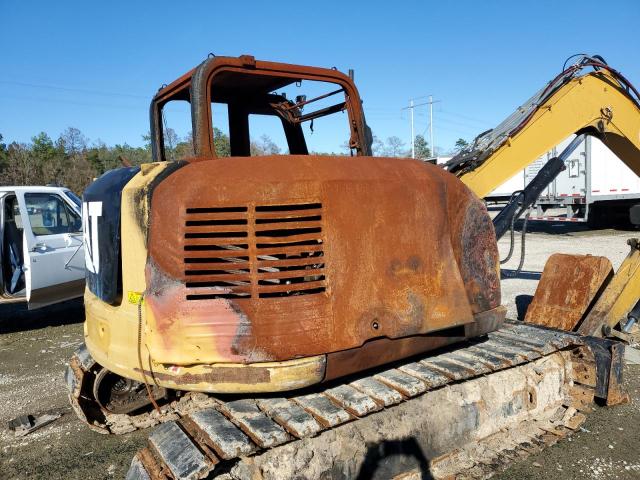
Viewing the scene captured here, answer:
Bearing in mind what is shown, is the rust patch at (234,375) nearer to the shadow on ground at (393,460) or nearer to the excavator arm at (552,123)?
the shadow on ground at (393,460)

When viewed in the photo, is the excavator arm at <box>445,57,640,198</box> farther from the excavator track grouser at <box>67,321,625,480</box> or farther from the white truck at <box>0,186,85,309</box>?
the white truck at <box>0,186,85,309</box>

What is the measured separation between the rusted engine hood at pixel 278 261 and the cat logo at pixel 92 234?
0.63 meters

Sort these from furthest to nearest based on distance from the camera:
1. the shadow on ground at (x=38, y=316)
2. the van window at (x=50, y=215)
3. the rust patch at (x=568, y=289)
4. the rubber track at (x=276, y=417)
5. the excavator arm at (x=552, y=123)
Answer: the shadow on ground at (x=38, y=316) < the van window at (x=50, y=215) < the rust patch at (x=568, y=289) < the excavator arm at (x=552, y=123) < the rubber track at (x=276, y=417)

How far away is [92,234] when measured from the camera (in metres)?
3.05

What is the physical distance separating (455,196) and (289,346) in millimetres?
1385

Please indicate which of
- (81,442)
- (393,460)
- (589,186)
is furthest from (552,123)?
(589,186)

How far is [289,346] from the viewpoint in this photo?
2469mm

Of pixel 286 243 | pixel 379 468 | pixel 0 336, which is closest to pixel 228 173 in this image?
pixel 286 243

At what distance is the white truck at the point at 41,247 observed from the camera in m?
7.05

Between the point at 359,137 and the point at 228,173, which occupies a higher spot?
the point at 359,137

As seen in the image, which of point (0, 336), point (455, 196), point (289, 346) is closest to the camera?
point (289, 346)

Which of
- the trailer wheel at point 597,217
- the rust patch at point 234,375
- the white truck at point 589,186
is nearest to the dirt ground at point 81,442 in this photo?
the rust patch at point 234,375

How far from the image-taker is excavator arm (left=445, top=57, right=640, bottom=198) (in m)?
4.14

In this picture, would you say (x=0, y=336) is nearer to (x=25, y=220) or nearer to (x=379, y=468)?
(x=25, y=220)
